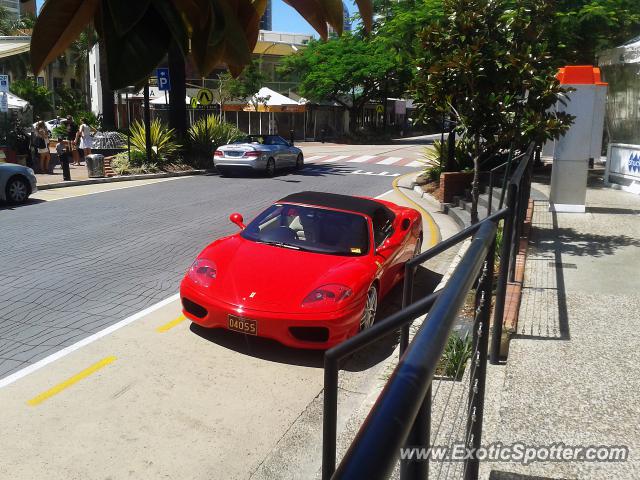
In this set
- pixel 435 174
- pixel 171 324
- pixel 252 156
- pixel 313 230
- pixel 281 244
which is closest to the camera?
pixel 171 324

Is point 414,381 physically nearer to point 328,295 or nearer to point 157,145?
point 328,295

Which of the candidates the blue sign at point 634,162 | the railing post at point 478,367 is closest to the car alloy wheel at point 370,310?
the railing post at point 478,367

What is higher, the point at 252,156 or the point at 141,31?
the point at 141,31

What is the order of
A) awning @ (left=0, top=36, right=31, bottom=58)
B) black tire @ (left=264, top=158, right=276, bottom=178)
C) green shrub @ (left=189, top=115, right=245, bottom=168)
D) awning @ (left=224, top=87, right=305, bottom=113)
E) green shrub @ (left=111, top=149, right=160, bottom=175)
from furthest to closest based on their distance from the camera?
awning @ (left=224, top=87, right=305, bottom=113) → green shrub @ (left=189, top=115, right=245, bottom=168) → black tire @ (left=264, top=158, right=276, bottom=178) → green shrub @ (left=111, top=149, right=160, bottom=175) → awning @ (left=0, top=36, right=31, bottom=58)

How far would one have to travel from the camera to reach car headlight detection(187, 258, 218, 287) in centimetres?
603

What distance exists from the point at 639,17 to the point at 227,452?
15.8 m

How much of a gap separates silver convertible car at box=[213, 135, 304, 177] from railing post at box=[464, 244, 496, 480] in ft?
56.7

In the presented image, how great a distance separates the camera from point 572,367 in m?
4.52

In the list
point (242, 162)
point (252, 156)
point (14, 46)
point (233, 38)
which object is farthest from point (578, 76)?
point (242, 162)

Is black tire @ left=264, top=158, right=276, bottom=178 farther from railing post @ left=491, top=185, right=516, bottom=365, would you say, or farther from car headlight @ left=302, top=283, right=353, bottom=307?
railing post @ left=491, top=185, right=516, bottom=365

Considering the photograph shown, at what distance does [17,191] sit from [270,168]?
28.7 feet

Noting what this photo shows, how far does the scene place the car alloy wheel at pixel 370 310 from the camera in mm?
5941

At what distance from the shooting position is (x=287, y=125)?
48.2m

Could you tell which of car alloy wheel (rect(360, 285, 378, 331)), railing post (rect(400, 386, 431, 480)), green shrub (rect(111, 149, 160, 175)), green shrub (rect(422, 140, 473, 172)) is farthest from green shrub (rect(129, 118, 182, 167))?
railing post (rect(400, 386, 431, 480))
